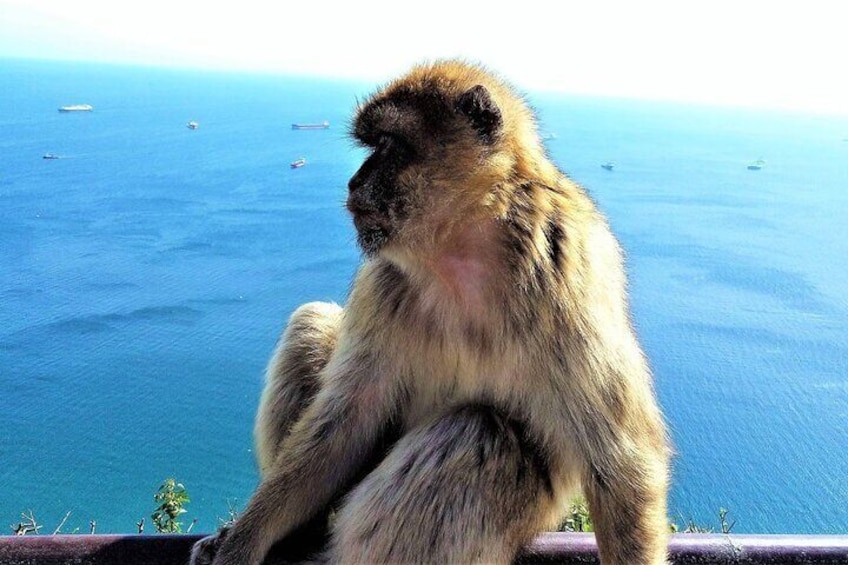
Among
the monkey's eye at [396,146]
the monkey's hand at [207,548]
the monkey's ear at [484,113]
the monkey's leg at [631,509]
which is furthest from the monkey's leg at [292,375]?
the monkey's leg at [631,509]

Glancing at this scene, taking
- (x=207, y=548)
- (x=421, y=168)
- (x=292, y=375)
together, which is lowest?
(x=207, y=548)

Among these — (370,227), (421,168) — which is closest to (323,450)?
(370,227)

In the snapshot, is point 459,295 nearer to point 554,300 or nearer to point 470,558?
point 554,300

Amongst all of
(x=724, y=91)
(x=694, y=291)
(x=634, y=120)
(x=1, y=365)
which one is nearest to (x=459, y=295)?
(x=1, y=365)

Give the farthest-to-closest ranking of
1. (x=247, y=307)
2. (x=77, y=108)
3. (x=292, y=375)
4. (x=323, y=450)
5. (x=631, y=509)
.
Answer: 1. (x=77, y=108)
2. (x=247, y=307)
3. (x=292, y=375)
4. (x=323, y=450)
5. (x=631, y=509)

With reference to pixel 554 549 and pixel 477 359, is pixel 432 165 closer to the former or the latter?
pixel 477 359

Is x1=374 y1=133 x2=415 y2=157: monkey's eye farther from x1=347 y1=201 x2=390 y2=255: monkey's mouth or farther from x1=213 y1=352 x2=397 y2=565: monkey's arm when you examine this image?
x1=213 y1=352 x2=397 y2=565: monkey's arm

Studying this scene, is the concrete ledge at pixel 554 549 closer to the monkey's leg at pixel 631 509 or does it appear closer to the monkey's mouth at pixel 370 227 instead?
the monkey's leg at pixel 631 509
